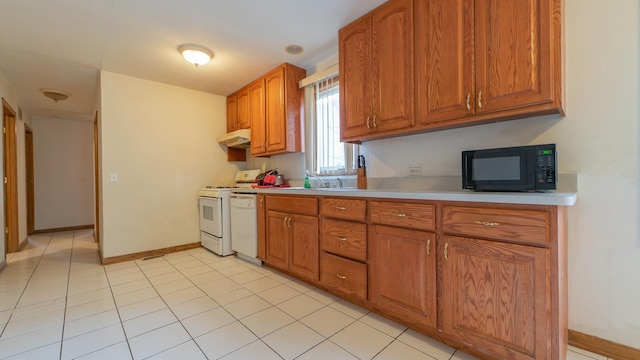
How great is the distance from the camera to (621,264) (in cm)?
143

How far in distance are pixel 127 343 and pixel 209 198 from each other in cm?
212

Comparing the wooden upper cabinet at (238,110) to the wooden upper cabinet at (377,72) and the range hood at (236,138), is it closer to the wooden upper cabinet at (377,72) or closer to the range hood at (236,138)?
the range hood at (236,138)

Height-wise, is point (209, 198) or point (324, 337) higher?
point (209, 198)

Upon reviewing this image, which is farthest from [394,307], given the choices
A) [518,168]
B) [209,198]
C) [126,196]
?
[126,196]

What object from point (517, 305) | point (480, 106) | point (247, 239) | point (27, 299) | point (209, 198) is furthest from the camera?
point (209, 198)

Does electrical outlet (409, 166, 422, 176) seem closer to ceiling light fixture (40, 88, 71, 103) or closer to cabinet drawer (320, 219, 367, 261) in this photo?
cabinet drawer (320, 219, 367, 261)

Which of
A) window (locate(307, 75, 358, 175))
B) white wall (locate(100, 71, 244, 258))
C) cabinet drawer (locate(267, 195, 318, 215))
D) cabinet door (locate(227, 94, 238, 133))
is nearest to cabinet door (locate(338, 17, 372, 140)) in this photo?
window (locate(307, 75, 358, 175))

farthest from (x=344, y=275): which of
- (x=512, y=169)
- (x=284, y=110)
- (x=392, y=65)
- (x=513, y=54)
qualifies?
(x=284, y=110)

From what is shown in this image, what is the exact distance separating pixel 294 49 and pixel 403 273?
2414 millimetres

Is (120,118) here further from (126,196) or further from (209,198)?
(209,198)

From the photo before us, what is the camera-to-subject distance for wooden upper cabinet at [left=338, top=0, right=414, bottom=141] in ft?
6.37

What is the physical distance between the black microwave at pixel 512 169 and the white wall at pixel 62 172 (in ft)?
23.5

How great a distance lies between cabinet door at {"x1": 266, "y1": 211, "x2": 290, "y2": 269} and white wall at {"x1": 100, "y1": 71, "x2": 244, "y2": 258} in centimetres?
170

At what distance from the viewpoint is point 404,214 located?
166cm
